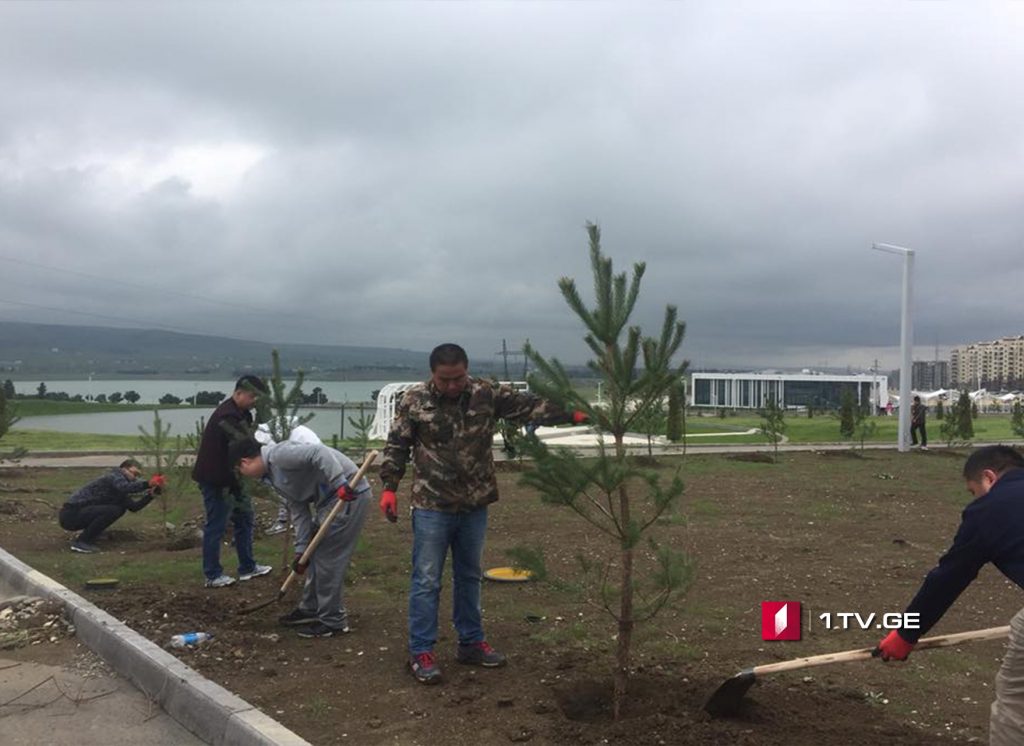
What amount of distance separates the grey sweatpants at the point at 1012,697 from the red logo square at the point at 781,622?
2339 millimetres

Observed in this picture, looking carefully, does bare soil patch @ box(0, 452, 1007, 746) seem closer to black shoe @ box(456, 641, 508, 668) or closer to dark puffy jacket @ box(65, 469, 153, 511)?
black shoe @ box(456, 641, 508, 668)

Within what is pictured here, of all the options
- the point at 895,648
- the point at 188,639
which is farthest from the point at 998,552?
the point at 188,639

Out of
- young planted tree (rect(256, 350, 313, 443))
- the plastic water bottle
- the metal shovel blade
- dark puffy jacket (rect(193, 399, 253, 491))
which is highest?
young planted tree (rect(256, 350, 313, 443))

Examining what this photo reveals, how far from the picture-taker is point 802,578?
7.14m

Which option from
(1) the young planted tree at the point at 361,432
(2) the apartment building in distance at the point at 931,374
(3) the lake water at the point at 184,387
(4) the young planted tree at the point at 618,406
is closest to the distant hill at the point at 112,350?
(3) the lake water at the point at 184,387

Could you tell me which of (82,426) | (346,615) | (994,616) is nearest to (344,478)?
(346,615)

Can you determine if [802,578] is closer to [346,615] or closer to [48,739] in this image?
[346,615]

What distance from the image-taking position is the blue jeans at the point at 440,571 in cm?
473

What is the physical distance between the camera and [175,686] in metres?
4.52

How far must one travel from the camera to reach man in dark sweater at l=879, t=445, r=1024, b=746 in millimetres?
2914

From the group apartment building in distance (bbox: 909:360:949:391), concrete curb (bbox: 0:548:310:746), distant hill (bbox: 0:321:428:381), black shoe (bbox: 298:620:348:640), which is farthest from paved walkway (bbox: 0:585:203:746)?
apartment building in distance (bbox: 909:360:949:391)

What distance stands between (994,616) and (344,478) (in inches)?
186

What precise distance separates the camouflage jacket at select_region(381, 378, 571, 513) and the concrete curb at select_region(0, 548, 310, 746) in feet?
4.67

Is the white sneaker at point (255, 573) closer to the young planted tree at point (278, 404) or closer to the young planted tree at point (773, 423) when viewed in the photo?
the young planted tree at point (278, 404)
